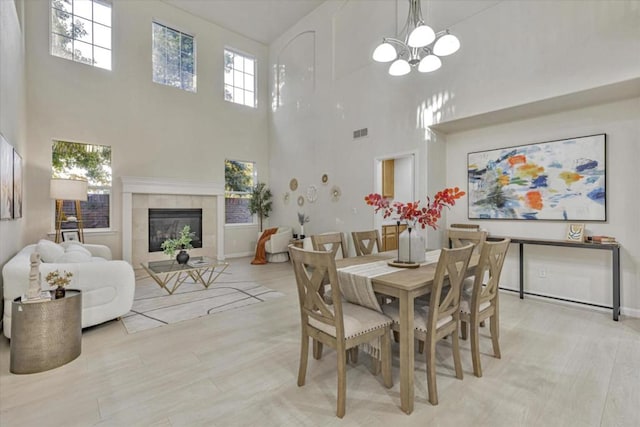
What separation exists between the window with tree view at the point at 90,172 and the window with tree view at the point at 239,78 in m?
3.21

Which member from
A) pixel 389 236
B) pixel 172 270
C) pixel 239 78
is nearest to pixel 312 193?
pixel 389 236

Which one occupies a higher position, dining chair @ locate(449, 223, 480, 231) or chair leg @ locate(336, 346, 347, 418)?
dining chair @ locate(449, 223, 480, 231)

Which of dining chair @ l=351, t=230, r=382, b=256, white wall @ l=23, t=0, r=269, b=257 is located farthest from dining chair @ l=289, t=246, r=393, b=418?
white wall @ l=23, t=0, r=269, b=257

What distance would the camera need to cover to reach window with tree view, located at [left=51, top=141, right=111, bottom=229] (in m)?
5.32

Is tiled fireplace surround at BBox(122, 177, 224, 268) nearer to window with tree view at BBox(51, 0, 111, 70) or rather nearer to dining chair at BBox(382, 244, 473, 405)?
window with tree view at BBox(51, 0, 111, 70)

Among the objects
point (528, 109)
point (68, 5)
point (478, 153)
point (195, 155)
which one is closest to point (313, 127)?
point (195, 155)

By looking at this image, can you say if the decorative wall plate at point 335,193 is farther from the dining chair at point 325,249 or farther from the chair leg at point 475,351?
the chair leg at point 475,351

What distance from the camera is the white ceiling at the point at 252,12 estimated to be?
21.1 feet

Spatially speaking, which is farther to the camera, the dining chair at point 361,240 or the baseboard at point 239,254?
the baseboard at point 239,254

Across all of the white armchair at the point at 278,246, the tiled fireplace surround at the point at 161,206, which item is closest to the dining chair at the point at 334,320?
the white armchair at the point at 278,246

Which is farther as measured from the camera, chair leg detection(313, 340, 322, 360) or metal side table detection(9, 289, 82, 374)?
chair leg detection(313, 340, 322, 360)

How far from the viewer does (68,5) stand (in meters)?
5.43

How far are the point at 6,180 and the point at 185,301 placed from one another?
2.25 m

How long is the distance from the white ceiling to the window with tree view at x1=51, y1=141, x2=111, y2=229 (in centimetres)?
369
